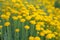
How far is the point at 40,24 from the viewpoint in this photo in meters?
2.75

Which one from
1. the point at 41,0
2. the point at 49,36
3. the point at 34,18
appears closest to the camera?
the point at 49,36

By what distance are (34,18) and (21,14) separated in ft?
0.67

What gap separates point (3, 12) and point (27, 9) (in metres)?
0.38

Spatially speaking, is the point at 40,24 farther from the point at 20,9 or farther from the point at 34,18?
the point at 20,9

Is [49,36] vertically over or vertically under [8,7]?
under

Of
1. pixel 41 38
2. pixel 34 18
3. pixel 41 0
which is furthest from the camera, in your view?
pixel 41 0

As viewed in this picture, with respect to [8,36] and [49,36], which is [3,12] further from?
[49,36]

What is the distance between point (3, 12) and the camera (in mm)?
2963

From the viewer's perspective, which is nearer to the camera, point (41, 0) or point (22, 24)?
point (22, 24)

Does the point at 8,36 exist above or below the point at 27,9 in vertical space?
below

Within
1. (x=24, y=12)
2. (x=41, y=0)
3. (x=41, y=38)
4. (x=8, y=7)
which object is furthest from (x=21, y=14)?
(x=41, y=0)

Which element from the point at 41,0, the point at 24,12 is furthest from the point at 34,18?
the point at 41,0

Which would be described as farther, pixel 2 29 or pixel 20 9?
pixel 20 9

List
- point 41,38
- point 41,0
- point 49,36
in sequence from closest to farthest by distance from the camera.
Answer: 1. point 49,36
2. point 41,38
3. point 41,0
